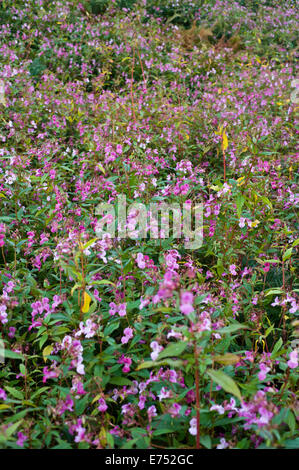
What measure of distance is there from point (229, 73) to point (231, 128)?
2674 mm

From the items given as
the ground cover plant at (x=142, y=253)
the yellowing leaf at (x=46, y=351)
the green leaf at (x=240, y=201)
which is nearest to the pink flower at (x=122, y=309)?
the ground cover plant at (x=142, y=253)

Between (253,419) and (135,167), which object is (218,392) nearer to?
(253,419)

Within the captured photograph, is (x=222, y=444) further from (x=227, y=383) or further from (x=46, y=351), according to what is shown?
(x=46, y=351)

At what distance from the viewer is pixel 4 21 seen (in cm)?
702

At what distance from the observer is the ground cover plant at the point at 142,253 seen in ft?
5.40

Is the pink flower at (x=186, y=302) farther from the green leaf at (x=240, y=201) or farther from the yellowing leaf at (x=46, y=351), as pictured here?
the green leaf at (x=240, y=201)

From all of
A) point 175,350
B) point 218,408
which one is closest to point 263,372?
point 218,408
